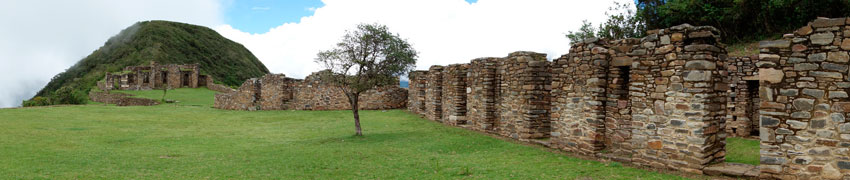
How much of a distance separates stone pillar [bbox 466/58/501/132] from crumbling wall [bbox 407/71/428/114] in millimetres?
6319

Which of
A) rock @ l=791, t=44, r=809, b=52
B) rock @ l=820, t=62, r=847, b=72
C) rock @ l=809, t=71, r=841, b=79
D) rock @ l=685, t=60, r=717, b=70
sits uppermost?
rock @ l=791, t=44, r=809, b=52

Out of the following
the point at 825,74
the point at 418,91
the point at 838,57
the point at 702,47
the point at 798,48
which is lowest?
the point at 418,91

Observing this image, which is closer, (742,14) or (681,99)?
(681,99)

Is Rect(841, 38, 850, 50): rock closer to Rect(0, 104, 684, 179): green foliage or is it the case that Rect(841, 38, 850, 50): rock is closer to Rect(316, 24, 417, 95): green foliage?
Rect(0, 104, 684, 179): green foliage

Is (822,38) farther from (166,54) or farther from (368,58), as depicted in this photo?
(166,54)

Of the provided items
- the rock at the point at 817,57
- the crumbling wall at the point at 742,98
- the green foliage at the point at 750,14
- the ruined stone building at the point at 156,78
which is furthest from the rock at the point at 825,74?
the ruined stone building at the point at 156,78

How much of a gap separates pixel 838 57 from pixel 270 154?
35.7 ft

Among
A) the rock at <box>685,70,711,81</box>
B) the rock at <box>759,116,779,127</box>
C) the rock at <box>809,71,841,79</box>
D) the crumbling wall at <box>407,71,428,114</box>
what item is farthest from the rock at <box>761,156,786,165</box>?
the crumbling wall at <box>407,71,428,114</box>

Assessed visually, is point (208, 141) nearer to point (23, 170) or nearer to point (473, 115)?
point (23, 170)

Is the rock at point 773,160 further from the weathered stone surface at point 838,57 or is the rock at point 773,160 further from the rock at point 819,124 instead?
the weathered stone surface at point 838,57

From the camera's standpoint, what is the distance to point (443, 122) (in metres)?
18.7

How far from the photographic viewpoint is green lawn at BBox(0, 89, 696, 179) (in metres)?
8.80

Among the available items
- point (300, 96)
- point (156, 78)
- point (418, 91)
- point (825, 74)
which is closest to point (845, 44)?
point (825, 74)

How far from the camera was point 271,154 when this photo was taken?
11.3m
